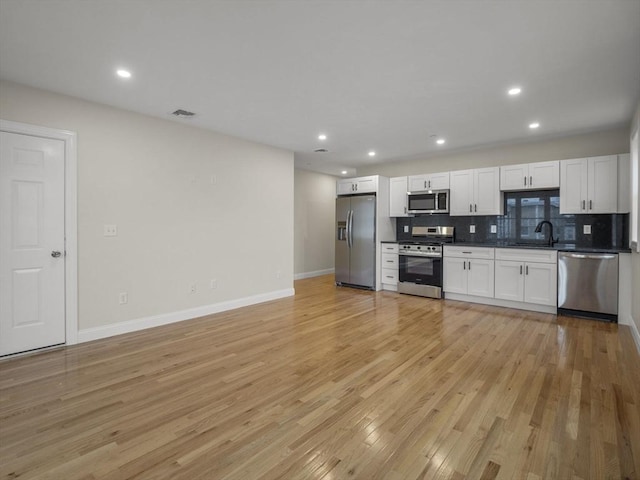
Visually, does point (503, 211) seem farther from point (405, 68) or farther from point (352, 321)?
point (405, 68)

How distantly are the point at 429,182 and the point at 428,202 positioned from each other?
361mm

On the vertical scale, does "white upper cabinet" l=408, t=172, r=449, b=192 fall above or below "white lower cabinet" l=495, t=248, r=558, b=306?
above

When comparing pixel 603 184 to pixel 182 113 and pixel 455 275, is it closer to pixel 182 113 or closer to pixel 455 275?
pixel 455 275

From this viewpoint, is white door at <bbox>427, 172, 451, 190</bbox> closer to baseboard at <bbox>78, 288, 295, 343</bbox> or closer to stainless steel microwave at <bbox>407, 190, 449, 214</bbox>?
stainless steel microwave at <bbox>407, 190, 449, 214</bbox>

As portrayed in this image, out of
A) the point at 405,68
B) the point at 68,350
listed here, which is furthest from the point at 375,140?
the point at 68,350

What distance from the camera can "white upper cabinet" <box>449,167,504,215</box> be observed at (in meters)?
5.34

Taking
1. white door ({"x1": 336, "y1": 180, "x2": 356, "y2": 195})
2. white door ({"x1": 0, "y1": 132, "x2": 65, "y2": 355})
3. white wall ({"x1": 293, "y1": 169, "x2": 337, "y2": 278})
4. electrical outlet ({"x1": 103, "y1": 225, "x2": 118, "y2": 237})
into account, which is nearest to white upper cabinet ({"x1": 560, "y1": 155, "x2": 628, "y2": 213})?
white door ({"x1": 336, "y1": 180, "x2": 356, "y2": 195})

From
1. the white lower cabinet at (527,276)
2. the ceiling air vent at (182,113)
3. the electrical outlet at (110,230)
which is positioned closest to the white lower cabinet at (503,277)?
the white lower cabinet at (527,276)

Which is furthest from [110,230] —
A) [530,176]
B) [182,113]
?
[530,176]

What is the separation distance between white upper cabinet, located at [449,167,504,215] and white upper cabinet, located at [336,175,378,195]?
140 centimetres

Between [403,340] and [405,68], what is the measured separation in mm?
2632

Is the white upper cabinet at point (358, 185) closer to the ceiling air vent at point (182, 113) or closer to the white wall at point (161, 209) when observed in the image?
the white wall at point (161, 209)

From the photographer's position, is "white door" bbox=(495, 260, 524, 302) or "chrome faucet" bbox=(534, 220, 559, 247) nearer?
"white door" bbox=(495, 260, 524, 302)

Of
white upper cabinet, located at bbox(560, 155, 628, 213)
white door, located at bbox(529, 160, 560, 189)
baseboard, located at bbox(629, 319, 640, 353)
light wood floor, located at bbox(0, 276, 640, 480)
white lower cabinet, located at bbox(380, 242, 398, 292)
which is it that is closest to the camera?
light wood floor, located at bbox(0, 276, 640, 480)
